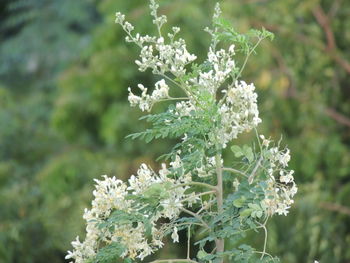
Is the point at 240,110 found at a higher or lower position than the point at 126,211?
higher

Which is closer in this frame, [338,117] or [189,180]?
[189,180]

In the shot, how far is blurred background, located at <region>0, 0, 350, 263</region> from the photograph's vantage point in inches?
184

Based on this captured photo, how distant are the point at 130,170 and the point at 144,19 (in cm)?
97

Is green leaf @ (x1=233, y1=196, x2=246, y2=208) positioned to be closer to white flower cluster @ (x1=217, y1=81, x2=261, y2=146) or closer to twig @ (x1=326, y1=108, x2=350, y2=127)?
white flower cluster @ (x1=217, y1=81, x2=261, y2=146)

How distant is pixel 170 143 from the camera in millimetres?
5176

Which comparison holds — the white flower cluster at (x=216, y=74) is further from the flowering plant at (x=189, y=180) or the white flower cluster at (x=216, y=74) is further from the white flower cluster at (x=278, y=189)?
the white flower cluster at (x=278, y=189)

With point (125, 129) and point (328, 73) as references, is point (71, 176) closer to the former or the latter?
point (125, 129)

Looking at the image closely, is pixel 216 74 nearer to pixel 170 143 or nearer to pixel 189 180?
pixel 189 180

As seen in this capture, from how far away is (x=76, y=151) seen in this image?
5410mm

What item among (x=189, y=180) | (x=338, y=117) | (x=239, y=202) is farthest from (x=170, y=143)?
(x=239, y=202)

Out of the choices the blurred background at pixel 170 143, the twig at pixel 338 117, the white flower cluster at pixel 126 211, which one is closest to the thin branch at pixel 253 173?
the white flower cluster at pixel 126 211

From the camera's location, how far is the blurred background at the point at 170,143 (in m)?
4.67

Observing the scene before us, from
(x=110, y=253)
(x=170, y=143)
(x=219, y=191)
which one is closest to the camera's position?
(x=110, y=253)

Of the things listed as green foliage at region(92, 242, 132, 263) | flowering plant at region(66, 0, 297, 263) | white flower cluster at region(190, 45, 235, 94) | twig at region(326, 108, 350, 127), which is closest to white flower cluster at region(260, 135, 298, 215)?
flowering plant at region(66, 0, 297, 263)
